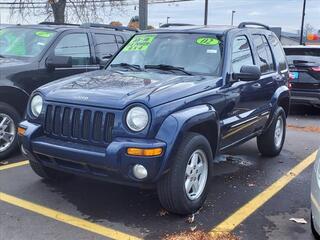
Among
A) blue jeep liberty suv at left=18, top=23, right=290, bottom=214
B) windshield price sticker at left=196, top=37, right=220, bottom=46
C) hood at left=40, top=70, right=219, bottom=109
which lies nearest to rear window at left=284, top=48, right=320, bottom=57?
blue jeep liberty suv at left=18, top=23, right=290, bottom=214

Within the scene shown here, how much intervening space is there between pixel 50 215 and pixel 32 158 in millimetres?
621

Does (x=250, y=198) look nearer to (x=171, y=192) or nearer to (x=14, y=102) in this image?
(x=171, y=192)

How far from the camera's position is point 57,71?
6992mm

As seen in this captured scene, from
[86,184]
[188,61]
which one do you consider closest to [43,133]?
[86,184]

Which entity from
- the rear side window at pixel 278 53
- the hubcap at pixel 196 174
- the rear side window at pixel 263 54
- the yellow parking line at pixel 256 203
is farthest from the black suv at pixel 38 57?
the yellow parking line at pixel 256 203

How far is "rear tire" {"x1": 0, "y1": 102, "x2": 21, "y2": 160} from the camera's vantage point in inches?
247

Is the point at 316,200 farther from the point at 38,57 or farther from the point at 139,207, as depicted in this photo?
the point at 38,57

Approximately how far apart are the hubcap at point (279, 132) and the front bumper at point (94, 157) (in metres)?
3.51

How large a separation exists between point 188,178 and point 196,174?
15 centimetres

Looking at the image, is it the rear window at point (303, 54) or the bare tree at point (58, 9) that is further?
the bare tree at point (58, 9)

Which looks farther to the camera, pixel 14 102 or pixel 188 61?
pixel 14 102

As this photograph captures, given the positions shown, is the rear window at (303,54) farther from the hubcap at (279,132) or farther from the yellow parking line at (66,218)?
the yellow parking line at (66,218)

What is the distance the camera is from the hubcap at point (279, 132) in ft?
23.5

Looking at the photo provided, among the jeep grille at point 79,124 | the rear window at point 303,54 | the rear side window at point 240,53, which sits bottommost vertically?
the rear window at point 303,54
